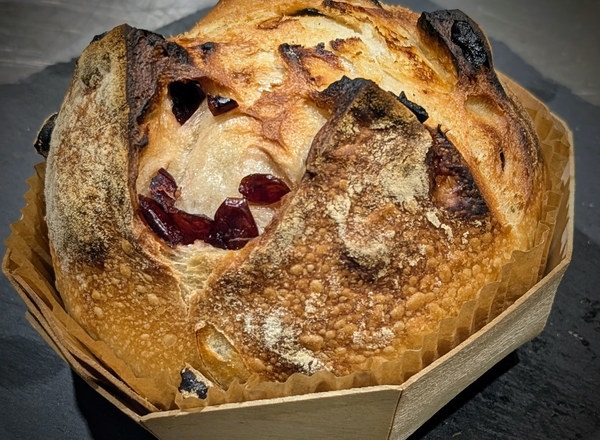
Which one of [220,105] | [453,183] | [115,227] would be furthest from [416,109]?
[115,227]

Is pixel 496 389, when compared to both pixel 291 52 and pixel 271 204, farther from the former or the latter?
pixel 291 52

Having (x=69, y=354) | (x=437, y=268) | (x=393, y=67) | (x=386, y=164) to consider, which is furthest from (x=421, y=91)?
(x=69, y=354)

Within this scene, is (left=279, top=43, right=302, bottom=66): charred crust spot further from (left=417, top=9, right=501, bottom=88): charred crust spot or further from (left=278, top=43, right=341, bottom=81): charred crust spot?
(left=417, top=9, right=501, bottom=88): charred crust spot

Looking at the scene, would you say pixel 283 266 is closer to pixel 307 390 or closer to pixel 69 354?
pixel 307 390

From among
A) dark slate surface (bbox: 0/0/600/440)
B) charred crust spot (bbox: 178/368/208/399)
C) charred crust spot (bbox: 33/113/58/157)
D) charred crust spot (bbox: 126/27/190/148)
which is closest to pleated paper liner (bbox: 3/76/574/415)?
charred crust spot (bbox: 178/368/208/399)

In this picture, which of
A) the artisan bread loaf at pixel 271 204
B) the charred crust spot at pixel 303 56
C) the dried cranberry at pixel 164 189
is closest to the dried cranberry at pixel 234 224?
the artisan bread loaf at pixel 271 204

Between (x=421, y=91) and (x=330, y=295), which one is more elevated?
(x=421, y=91)

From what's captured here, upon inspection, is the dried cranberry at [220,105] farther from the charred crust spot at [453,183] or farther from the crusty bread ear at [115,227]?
the charred crust spot at [453,183]
